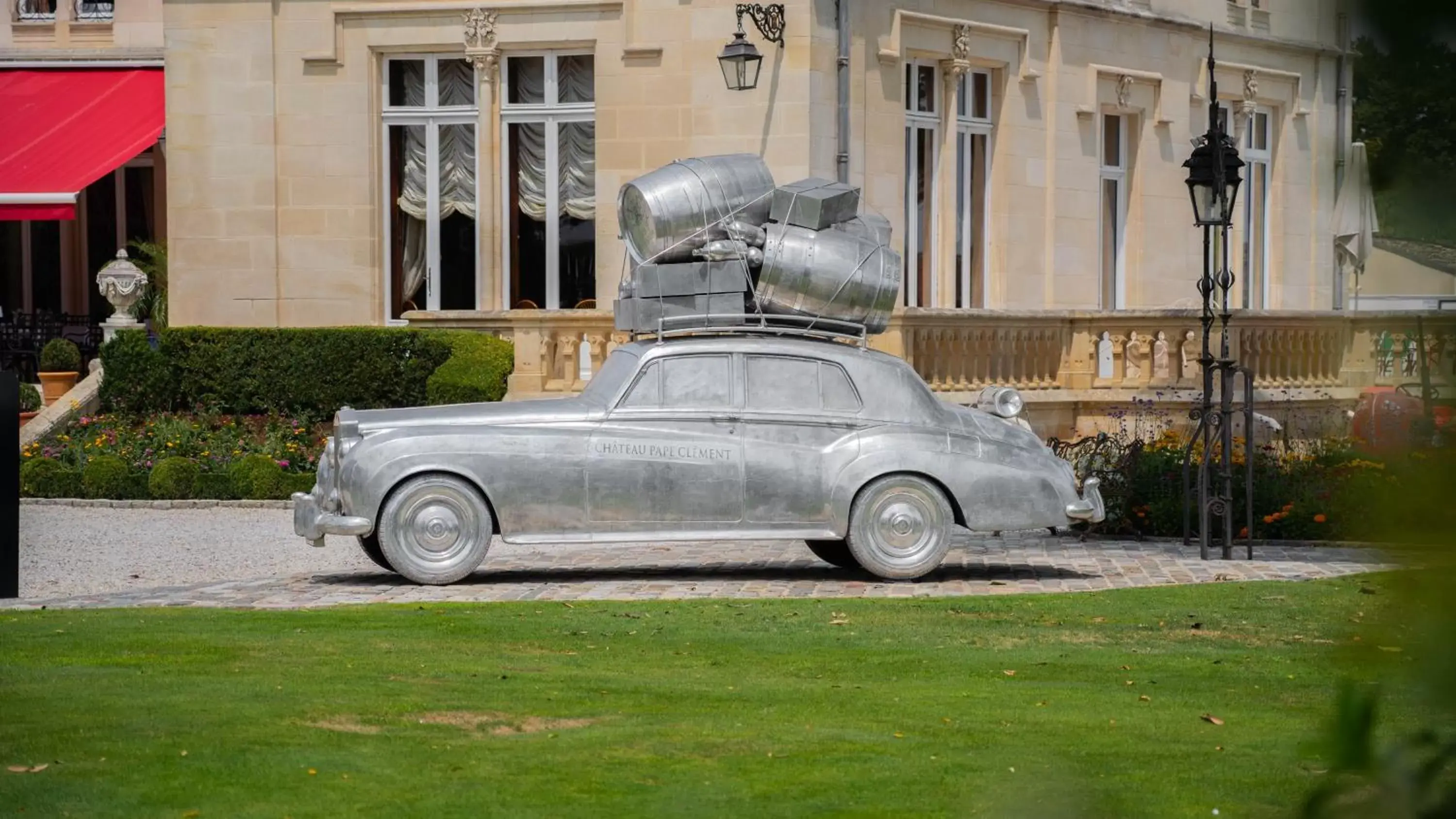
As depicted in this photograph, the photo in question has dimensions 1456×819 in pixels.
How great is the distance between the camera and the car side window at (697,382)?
1183cm

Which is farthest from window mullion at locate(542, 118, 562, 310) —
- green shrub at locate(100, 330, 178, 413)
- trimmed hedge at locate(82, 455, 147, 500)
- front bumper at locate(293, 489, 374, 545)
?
front bumper at locate(293, 489, 374, 545)

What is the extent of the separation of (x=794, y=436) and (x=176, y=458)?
792 cm

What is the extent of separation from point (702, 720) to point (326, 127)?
1637 cm

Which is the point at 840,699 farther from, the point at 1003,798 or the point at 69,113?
the point at 69,113

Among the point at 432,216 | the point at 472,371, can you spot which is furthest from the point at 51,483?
the point at 432,216

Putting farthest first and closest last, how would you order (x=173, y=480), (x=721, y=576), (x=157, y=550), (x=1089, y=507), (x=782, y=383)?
(x=173, y=480), (x=157, y=550), (x=721, y=576), (x=782, y=383), (x=1089, y=507)

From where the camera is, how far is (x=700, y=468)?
11.7 m

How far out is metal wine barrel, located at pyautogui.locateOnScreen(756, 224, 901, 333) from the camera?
42.0 ft

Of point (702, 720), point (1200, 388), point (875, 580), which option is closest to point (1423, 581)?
point (702, 720)

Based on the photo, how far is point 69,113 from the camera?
2436cm

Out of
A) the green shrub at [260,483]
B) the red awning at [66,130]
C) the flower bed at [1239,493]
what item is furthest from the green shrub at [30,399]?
the flower bed at [1239,493]

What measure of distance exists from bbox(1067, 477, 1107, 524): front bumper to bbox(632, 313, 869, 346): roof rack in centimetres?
173

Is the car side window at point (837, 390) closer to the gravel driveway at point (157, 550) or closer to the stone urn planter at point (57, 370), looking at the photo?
the gravel driveway at point (157, 550)

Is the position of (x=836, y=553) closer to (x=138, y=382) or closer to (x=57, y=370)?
(x=138, y=382)
